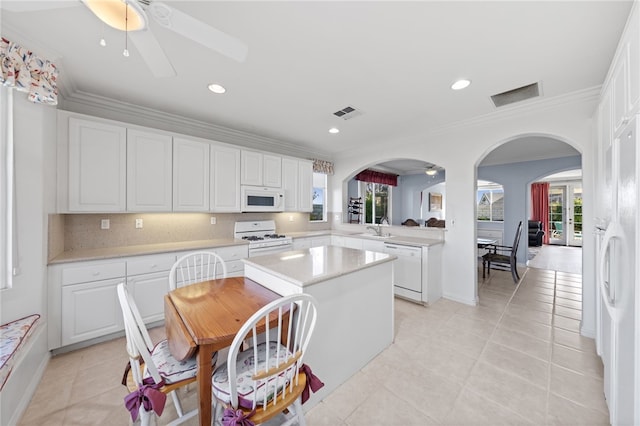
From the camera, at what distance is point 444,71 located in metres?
2.20

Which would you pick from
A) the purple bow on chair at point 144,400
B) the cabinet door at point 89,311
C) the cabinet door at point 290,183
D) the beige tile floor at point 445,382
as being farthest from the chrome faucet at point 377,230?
the purple bow on chair at point 144,400

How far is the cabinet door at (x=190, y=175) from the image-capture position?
10.2ft

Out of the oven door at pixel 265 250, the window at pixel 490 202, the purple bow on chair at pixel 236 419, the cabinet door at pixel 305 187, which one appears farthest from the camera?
the window at pixel 490 202

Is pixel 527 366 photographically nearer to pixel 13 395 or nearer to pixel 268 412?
pixel 268 412

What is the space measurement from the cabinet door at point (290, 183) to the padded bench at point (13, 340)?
10.2 ft

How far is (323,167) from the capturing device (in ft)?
17.1

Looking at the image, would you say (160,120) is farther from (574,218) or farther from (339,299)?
(574,218)

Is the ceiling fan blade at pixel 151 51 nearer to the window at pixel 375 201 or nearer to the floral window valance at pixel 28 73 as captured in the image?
the floral window valance at pixel 28 73

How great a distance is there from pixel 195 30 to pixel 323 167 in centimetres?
400

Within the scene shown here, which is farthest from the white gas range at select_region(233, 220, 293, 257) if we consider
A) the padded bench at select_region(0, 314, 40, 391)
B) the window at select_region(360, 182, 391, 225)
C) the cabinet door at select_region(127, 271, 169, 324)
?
the window at select_region(360, 182, 391, 225)

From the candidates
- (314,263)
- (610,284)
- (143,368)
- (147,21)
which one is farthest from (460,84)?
(143,368)

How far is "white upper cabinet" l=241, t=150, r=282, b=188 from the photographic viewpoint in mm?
3770

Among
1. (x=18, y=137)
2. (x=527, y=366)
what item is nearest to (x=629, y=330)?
(x=527, y=366)

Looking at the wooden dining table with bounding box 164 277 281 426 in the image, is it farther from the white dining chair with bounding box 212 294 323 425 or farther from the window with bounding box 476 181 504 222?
the window with bounding box 476 181 504 222
